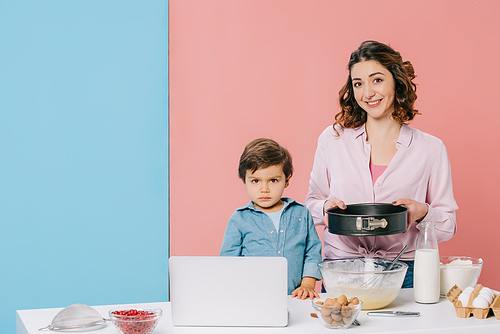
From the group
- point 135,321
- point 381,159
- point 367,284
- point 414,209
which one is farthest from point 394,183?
point 135,321

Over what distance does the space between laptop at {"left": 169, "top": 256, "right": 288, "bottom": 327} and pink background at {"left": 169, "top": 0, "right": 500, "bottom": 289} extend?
1.84 m

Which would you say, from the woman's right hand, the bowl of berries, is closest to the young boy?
the woman's right hand

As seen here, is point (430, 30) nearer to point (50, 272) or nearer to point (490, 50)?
point (490, 50)

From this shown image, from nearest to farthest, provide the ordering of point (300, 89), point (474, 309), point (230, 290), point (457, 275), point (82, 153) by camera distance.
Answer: point (230, 290) → point (474, 309) → point (457, 275) → point (82, 153) → point (300, 89)

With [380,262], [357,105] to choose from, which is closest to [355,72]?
[357,105]

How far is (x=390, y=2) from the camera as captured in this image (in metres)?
3.61

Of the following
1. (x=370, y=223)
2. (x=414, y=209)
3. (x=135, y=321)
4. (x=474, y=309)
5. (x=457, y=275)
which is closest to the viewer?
(x=135, y=321)

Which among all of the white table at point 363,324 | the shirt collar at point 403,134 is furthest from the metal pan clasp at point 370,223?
the shirt collar at point 403,134

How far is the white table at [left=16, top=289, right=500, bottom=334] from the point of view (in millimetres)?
1567

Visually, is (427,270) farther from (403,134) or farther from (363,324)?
(403,134)

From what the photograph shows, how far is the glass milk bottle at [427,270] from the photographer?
6.08 ft

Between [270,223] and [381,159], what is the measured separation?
1.80 ft

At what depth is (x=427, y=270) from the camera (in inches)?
73.0

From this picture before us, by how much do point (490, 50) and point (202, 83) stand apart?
5.90ft
